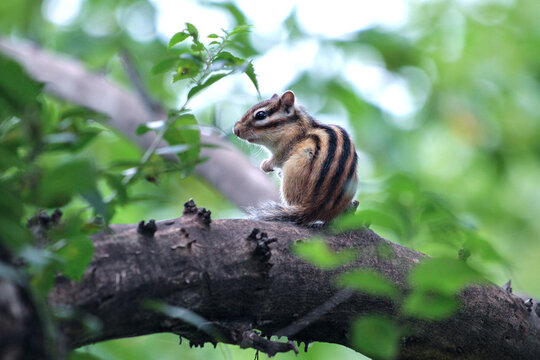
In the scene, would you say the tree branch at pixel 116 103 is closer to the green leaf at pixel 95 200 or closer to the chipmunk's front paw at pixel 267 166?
the chipmunk's front paw at pixel 267 166

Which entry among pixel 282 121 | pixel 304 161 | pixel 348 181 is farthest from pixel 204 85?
pixel 282 121

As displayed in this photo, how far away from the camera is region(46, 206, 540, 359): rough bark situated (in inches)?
72.5

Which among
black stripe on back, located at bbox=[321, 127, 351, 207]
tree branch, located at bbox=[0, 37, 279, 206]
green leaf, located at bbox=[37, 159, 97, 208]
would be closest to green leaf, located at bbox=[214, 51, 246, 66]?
green leaf, located at bbox=[37, 159, 97, 208]

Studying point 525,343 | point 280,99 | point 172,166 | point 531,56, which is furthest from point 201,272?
point 531,56

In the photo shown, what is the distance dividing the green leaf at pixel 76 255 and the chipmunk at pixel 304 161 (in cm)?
194

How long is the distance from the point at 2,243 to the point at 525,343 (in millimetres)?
2420

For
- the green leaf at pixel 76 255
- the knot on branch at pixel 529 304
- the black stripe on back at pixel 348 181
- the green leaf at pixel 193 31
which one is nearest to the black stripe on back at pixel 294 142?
the black stripe on back at pixel 348 181

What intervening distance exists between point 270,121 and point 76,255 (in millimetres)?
3575

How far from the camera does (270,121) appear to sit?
489cm

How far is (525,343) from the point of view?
281 cm

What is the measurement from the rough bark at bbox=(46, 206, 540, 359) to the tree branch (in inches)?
145

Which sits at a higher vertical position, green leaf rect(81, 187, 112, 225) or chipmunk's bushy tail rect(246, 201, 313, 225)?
chipmunk's bushy tail rect(246, 201, 313, 225)

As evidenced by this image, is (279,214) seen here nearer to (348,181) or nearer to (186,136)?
(348,181)

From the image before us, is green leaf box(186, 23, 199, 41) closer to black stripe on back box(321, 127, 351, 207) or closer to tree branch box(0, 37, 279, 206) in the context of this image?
black stripe on back box(321, 127, 351, 207)
